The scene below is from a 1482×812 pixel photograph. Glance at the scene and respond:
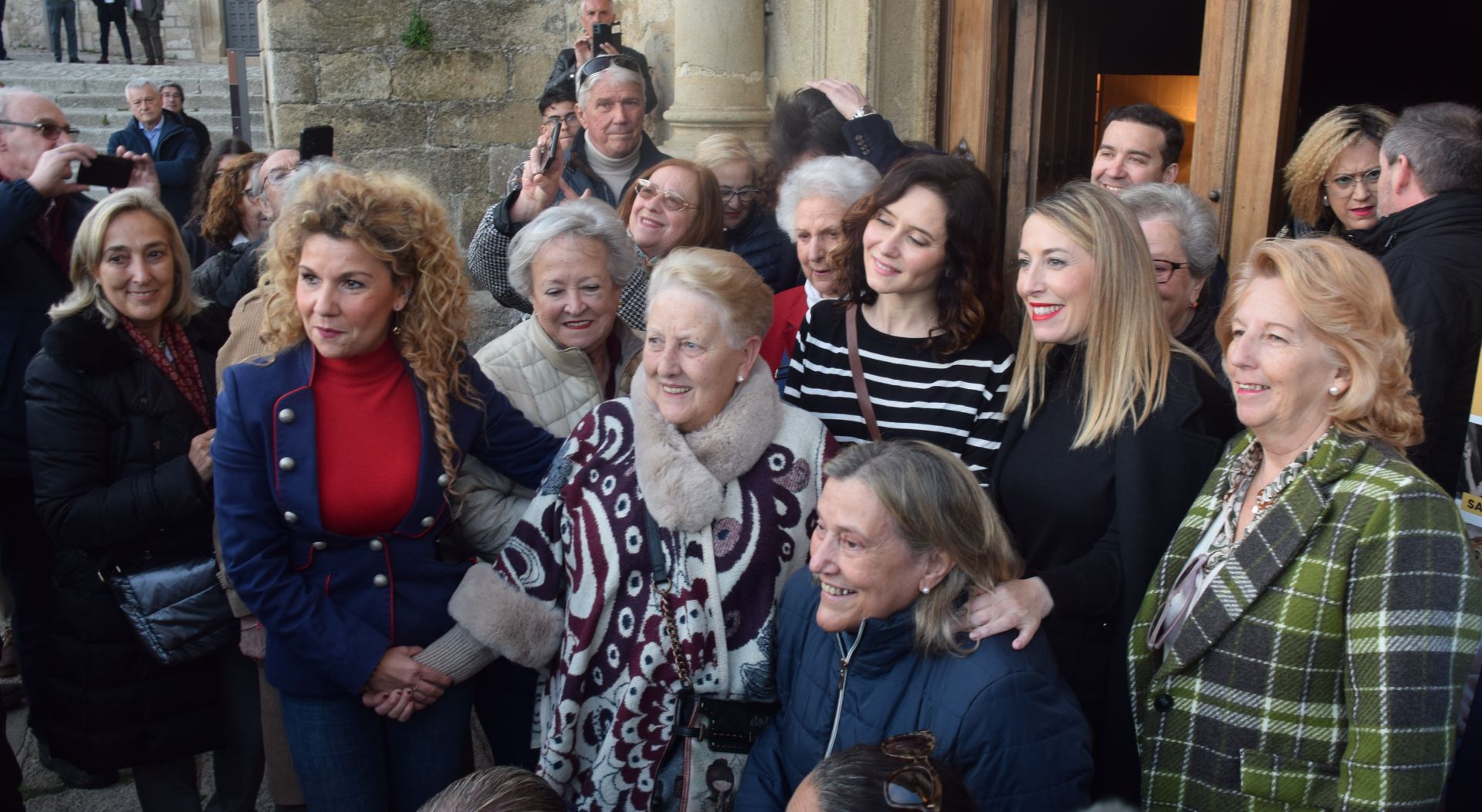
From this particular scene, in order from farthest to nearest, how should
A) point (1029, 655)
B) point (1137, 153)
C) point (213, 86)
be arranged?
point (213, 86), point (1137, 153), point (1029, 655)

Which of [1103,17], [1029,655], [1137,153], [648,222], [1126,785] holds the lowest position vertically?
[1126,785]

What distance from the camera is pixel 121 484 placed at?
2871 millimetres

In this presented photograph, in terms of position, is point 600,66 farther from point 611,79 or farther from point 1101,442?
point 1101,442

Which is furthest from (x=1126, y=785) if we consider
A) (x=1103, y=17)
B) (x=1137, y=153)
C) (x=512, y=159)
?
(x=512, y=159)

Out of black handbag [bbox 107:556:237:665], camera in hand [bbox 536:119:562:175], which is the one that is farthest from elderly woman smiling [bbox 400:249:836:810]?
camera in hand [bbox 536:119:562:175]

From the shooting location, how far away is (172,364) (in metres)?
3.12

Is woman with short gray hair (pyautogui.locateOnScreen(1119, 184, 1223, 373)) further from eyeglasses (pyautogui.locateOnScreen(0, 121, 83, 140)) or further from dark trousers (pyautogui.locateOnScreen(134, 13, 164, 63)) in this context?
dark trousers (pyautogui.locateOnScreen(134, 13, 164, 63))

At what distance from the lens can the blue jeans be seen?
2.58 metres

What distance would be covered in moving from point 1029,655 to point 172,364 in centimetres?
234

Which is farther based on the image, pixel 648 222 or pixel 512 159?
pixel 512 159

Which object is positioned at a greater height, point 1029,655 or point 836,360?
point 836,360

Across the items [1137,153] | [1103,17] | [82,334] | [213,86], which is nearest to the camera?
[82,334]

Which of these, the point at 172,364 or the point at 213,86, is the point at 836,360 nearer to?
the point at 172,364

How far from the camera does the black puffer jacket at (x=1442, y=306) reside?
286cm
